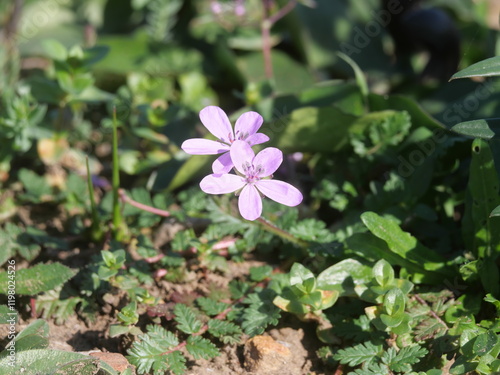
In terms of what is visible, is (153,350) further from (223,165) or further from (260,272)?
(223,165)

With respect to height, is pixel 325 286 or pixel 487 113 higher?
pixel 487 113

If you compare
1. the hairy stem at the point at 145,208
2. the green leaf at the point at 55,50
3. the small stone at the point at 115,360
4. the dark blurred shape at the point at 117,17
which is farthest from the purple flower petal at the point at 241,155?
the dark blurred shape at the point at 117,17

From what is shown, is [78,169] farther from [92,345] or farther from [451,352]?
[451,352]

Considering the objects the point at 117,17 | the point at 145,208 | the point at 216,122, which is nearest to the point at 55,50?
the point at 145,208

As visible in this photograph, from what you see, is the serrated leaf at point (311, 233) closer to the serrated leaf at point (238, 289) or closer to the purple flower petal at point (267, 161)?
the serrated leaf at point (238, 289)

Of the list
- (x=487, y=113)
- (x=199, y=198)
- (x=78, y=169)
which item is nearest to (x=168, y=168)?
(x=199, y=198)

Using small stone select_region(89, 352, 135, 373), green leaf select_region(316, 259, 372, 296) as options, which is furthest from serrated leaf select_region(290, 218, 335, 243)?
small stone select_region(89, 352, 135, 373)

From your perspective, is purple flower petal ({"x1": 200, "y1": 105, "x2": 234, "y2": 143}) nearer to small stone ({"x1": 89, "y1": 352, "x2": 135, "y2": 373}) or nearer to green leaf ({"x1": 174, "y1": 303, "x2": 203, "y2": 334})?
green leaf ({"x1": 174, "y1": 303, "x2": 203, "y2": 334})
